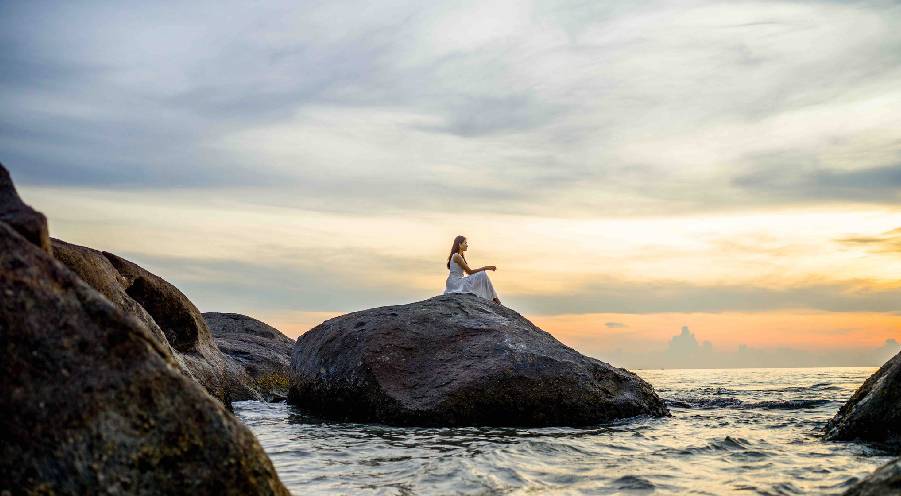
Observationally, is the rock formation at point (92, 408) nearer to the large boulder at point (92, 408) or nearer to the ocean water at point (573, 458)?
the large boulder at point (92, 408)

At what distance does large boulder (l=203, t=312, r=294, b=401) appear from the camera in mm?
15916

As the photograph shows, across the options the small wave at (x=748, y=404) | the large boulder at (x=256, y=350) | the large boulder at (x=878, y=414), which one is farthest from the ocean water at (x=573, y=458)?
the large boulder at (x=256, y=350)

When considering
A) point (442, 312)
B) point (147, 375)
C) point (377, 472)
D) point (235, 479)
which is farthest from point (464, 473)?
point (442, 312)

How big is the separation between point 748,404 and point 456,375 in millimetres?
6337

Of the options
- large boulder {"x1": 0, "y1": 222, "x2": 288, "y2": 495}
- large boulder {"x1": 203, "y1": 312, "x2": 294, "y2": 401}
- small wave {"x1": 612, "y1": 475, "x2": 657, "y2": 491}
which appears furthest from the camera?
large boulder {"x1": 203, "y1": 312, "x2": 294, "y2": 401}

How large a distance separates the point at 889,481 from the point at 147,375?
4116 millimetres

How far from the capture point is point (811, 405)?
1305cm

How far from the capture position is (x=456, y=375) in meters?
10.2

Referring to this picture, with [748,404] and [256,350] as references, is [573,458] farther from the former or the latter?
[256,350]

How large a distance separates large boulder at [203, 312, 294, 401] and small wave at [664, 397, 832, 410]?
23.7 ft

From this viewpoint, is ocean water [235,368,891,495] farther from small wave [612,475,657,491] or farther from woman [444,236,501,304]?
woman [444,236,501,304]

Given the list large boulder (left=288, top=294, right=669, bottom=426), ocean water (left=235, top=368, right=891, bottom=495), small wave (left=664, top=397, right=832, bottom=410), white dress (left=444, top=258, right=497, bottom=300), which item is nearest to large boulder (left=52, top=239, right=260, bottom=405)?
ocean water (left=235, top=368, right=891, bottom=495)

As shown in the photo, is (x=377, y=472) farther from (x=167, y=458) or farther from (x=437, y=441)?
(x=167, y=458)

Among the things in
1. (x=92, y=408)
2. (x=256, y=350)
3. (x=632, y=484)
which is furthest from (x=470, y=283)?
(x=92, y=408)
